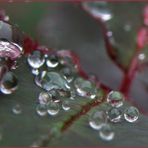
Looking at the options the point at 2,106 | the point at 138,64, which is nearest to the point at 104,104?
the point at 2,106

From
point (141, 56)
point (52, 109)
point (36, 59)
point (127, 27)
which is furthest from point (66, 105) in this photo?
point (127, 27)

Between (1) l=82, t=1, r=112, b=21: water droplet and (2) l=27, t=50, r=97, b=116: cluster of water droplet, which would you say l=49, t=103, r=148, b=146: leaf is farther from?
(1) l=82, t=1, r=112, b=21: water droplet

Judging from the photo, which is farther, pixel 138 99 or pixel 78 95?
pixel 138 99

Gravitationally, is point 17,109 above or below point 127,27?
above

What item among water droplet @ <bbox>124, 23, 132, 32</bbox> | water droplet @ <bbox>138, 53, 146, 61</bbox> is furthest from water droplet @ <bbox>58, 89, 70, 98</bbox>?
water droplet @ <bbox>124, 23, 132, 32</bbox>

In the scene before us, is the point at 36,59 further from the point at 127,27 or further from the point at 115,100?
the point at 127,27

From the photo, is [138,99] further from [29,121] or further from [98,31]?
[29,121]
